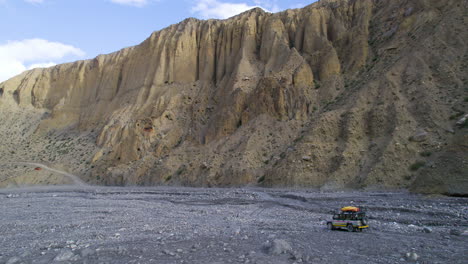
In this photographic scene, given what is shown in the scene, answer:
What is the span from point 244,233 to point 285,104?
1096 inches

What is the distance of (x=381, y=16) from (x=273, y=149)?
2172 cm

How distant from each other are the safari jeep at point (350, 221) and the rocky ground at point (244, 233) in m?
0.43

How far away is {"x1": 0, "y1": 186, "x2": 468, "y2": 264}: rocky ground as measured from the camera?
10.0 metres

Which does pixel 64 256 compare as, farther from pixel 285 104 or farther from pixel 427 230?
pixel 285 104

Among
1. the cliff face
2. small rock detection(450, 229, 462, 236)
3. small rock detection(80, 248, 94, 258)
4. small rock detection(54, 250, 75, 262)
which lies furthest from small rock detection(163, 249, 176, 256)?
the cliff face

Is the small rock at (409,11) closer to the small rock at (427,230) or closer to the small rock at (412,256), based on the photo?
the small rock at (427,230)

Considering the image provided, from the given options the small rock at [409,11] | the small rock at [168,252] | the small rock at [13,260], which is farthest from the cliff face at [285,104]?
the small rock at [13,260]

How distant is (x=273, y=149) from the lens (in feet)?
119

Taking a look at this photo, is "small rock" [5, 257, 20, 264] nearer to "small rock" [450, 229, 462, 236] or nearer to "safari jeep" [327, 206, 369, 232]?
"safari jeep" [327, 206, 369, 232]

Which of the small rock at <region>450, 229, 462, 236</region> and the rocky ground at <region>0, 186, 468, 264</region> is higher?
the small rock at <region>450, 229, 462, 236</region>

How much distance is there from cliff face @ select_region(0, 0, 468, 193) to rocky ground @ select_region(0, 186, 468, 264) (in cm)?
551

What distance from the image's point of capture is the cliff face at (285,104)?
28484 millimetres

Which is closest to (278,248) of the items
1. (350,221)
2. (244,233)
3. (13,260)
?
(244,233)

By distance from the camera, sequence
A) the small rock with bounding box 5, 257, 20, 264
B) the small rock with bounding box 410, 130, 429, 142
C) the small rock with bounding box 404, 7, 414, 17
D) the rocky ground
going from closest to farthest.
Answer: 1. the small rock with bounding box 5, 257, 20, 264
2. the rocky ground
3. the small rock with bounding box 410, 130, 429, 142
4. the small rock with bounding box 404, 7, 414, 17
